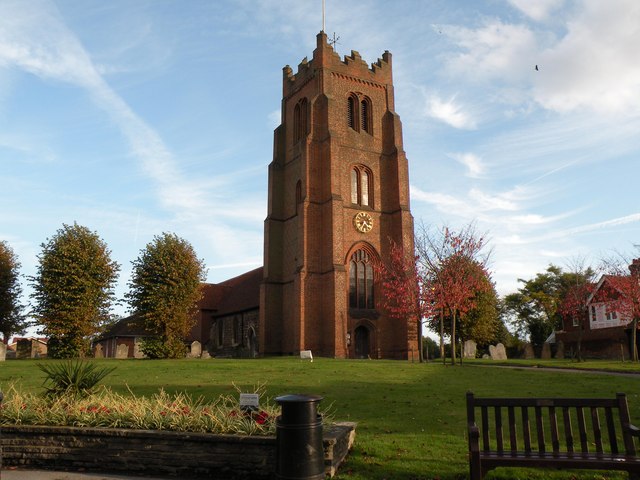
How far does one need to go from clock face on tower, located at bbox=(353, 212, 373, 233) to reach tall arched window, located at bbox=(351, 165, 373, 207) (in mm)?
1160

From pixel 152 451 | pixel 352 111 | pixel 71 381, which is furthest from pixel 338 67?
pixel 152 451

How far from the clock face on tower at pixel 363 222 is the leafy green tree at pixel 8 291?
1067 inches

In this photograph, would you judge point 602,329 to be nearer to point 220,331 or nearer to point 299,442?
point 220,331

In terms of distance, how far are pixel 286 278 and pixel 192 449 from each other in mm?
33992

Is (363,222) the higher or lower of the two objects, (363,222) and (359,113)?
the lower

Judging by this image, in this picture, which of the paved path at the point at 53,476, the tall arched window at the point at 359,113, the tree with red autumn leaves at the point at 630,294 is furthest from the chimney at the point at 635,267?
the paved path at the point at 53,476

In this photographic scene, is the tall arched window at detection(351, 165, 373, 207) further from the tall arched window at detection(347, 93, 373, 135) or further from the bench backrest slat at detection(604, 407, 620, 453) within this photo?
the bench backrest slat at detection(604, 407, 620, 453)

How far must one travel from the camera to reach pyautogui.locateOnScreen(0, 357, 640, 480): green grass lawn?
25.6ft

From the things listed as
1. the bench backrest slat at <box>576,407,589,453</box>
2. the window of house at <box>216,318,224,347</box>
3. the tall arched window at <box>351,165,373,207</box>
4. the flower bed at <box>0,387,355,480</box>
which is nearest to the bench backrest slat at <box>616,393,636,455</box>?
the bench backrest slat at <box>576,407,589,453</box>

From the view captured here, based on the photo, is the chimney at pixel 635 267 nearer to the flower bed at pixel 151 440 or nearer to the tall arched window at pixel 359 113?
the tall arched window at pixel 359 113

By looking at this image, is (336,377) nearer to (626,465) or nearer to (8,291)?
(626,465)

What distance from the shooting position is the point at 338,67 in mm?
42469

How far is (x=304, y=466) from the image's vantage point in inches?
261

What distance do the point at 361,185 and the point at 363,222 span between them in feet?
10.0
